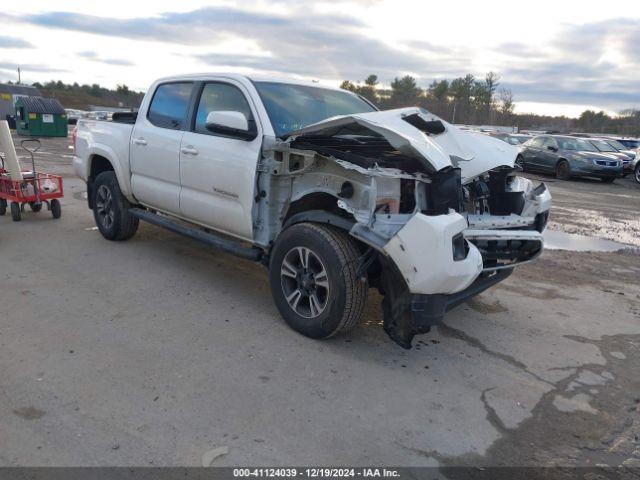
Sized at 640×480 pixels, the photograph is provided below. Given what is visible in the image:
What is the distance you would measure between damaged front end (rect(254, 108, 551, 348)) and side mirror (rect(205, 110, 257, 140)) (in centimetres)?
31

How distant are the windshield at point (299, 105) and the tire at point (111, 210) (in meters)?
2.53

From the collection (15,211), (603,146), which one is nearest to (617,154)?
(603,146)

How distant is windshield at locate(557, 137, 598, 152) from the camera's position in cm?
1889

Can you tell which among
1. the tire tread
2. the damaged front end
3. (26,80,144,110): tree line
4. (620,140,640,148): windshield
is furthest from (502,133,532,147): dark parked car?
(26,80,144,110): tree line

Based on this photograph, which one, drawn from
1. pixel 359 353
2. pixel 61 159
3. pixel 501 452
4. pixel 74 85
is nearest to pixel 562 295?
pixel 359 353

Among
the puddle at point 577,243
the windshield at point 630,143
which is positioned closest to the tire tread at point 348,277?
the puddle at point 577,243

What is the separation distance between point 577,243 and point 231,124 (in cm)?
607

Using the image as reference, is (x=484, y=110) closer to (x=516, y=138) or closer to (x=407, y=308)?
(x=516, y=138)

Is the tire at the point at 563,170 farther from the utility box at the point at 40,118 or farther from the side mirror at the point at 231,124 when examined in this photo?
the utility box at the point at 40,118

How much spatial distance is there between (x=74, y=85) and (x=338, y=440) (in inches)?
4000

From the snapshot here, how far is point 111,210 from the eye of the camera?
6.42 meters

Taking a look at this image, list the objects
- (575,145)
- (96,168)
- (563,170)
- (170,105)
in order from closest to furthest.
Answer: (170,105) < (96,168) < (563,170) < (575,145)

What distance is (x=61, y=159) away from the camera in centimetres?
1636

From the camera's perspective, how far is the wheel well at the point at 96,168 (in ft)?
21.9
